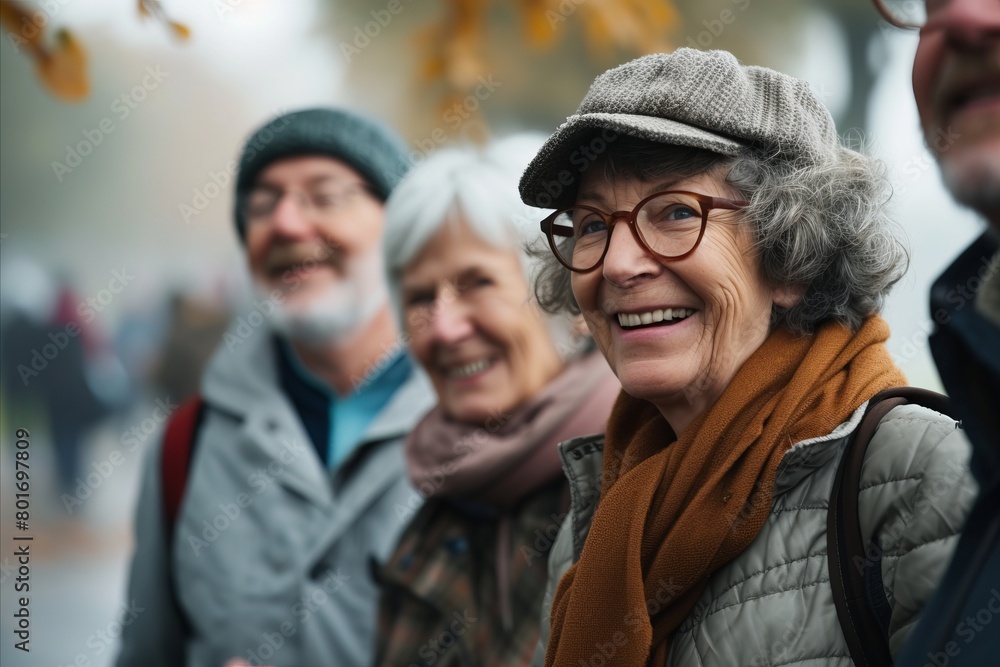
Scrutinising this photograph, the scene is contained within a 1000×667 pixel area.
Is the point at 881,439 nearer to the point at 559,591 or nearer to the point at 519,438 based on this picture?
the point at 559,591

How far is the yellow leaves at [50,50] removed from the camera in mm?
2771

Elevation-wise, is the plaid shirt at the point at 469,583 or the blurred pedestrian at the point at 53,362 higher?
the blurred pedestrian at the point at 53,362

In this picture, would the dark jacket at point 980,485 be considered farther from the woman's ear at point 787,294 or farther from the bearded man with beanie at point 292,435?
the bearded man with beanie at point 292,435

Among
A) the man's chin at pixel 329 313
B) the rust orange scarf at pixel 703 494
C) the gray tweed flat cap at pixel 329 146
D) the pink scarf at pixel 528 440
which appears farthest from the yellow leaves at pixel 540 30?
the rust orange scarf at pixel 703 494

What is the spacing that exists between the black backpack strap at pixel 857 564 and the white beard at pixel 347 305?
8.37ft

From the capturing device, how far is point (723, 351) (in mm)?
1729

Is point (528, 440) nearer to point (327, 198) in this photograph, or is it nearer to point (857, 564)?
point (327, 198)

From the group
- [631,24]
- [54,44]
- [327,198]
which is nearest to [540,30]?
[631,24]

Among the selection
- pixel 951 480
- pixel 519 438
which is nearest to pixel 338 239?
pixel 519 438

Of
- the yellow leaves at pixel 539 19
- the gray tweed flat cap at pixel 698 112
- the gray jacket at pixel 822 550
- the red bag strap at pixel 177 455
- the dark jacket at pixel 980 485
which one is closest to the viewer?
the dark jacket at pixel 980 485

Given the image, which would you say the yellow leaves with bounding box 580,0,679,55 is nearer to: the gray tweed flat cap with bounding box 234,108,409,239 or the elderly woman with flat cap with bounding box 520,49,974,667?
the gray tweed flat cap with bounding box 234,108,409,239

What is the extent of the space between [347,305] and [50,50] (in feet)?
5.01

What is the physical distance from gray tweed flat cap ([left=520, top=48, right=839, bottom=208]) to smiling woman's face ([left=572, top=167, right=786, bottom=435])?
0.30 feet

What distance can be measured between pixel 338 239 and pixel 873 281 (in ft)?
8.13
